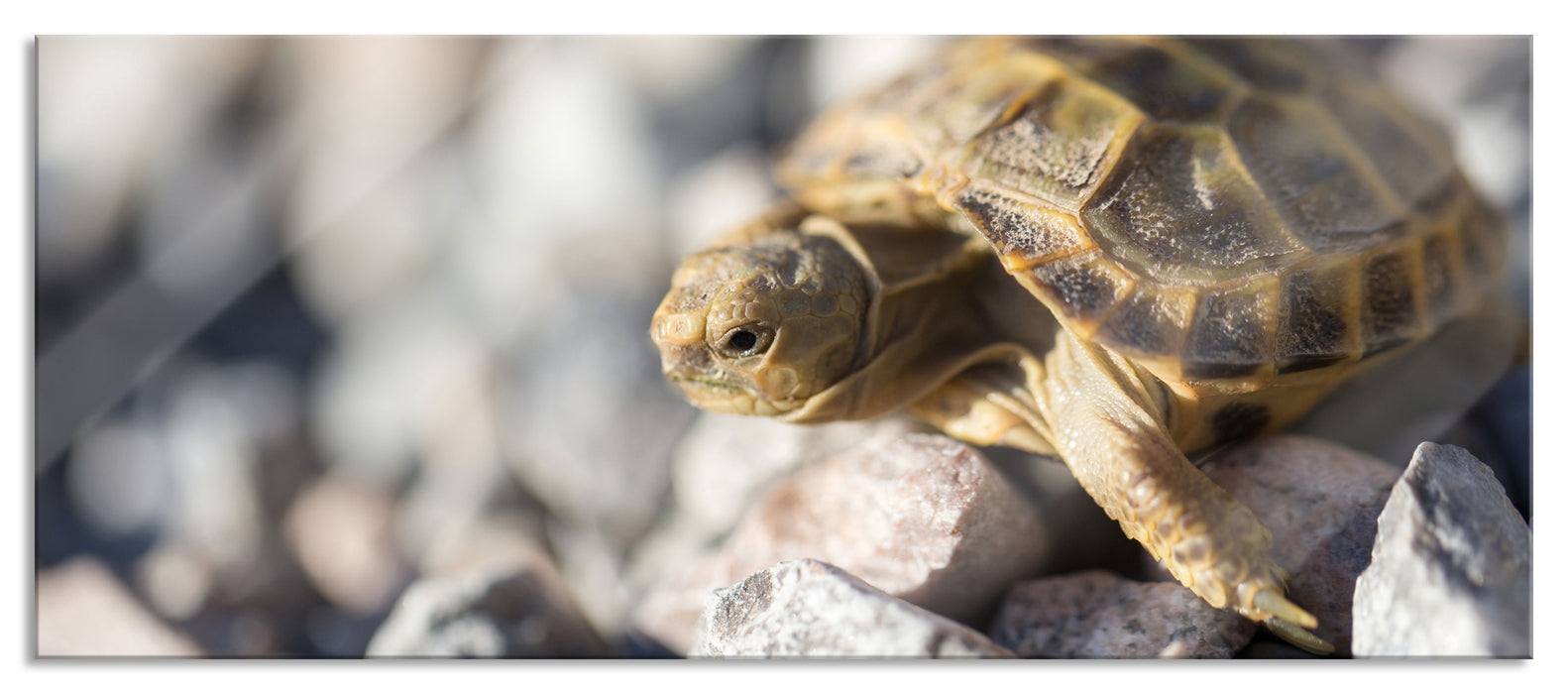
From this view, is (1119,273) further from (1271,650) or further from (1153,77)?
(1271,650)

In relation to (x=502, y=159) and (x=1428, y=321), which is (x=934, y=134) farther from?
(x=502, y=159)

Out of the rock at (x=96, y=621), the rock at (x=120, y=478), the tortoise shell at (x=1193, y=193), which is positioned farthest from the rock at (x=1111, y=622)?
the rock at (x=120, y=478)

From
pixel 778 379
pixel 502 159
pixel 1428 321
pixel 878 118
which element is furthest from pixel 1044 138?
pixel 502 159


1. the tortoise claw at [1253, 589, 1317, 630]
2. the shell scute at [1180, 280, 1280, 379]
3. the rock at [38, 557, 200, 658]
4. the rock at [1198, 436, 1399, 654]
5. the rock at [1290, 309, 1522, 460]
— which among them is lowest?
the rock at [38, 557, 200, 658]

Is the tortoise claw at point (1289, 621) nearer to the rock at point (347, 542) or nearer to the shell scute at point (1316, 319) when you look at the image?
the shell scute at point (1316, 319)

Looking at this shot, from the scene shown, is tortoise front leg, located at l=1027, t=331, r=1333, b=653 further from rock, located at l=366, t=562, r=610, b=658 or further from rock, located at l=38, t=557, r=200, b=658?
rock, located at l=38, t=557, r=200, b=658

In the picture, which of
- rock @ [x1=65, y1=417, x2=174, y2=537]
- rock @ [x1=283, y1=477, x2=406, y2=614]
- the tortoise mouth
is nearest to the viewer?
the tortoise mouth

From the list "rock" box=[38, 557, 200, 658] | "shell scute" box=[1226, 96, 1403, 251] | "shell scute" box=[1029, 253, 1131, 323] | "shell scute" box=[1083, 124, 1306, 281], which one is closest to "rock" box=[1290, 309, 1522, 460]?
"shell scute" box=[1226, 96, 1403, 251]
